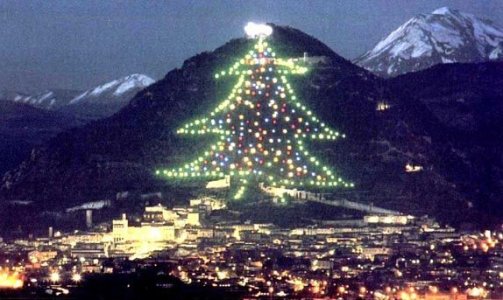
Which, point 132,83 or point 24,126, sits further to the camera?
point 132,83

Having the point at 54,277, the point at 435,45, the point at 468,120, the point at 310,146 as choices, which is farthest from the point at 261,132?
the point at 435,45

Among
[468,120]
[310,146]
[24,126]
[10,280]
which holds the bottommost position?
[10,280]

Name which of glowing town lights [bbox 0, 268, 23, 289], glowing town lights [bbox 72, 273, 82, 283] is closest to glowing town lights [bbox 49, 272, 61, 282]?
glowing town lights [bbox 72, 273, 82, 283]

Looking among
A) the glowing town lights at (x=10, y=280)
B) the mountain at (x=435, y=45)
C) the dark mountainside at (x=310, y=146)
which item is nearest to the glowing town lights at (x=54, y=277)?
the glowing town lights at (x=10, y=280)

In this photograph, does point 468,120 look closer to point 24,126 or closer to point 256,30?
point 256,30

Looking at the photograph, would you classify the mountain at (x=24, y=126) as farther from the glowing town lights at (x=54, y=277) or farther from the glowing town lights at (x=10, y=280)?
the glowing town lights at (x=10, y=280)

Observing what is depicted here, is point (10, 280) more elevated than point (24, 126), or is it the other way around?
point (24, 126)

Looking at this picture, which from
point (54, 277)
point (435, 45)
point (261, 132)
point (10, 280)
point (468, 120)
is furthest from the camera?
point (435, 45)

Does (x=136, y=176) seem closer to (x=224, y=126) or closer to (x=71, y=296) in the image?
(x=224, y=126)
